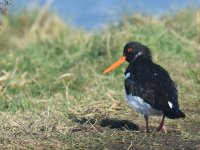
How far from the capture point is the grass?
6523 mm

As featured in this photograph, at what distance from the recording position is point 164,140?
259 inches

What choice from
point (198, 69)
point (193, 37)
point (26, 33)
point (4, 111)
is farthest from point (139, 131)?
point (26, 33)

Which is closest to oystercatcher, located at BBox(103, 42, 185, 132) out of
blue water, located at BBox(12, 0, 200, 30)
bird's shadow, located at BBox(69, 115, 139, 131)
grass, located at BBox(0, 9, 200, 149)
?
grass, located at BBox(0, 9, 200, 149)

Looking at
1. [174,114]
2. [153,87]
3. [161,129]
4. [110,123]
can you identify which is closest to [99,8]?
[110,123]

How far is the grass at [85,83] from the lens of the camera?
6523mm

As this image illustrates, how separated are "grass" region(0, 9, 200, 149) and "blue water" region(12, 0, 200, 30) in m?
0.27

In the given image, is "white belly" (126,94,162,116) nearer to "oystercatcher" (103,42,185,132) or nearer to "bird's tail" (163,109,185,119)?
"oystercatcher" (103,42,185,132)

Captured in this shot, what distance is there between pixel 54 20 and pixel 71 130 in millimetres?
8003

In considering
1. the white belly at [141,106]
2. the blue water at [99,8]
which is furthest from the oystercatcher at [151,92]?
the blue water at [99,8]

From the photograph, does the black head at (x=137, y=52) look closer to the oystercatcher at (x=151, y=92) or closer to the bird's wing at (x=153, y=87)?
the oystercatcher at (x=151, y=92)

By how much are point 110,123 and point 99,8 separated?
421 inches

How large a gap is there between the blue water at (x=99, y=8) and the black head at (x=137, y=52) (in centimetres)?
510

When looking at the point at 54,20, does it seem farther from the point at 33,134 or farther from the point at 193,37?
the point at 33,134

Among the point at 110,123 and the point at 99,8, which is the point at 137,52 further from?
the point at 99,8
